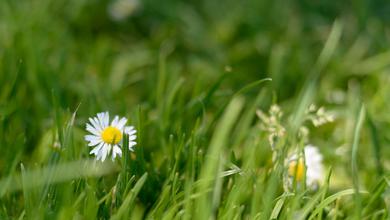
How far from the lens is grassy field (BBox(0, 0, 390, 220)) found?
122 centimetres

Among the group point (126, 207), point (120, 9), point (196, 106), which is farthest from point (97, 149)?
point (120, 9)

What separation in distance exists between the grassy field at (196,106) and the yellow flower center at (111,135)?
4 cm

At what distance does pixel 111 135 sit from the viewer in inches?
50.4

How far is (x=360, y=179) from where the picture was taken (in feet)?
5.20

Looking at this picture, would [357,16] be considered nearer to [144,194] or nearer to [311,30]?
[311,30]

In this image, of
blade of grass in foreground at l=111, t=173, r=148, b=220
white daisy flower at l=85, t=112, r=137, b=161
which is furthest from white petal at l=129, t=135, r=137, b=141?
blade of grass in foreground at l=111, t=173, r=148, b=220

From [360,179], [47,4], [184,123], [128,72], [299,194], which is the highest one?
[47,4]

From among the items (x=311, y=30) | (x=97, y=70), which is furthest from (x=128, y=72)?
(x=311, y=30)

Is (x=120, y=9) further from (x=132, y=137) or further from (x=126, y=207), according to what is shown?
(x=126, y=207)

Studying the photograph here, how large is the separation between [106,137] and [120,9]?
112 cm

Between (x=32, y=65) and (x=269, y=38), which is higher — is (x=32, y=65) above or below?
above

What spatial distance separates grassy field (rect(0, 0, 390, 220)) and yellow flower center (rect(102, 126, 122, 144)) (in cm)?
4

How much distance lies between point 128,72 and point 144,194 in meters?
0.77

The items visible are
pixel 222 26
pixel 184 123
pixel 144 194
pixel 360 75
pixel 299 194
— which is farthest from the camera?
pixel 222 26
